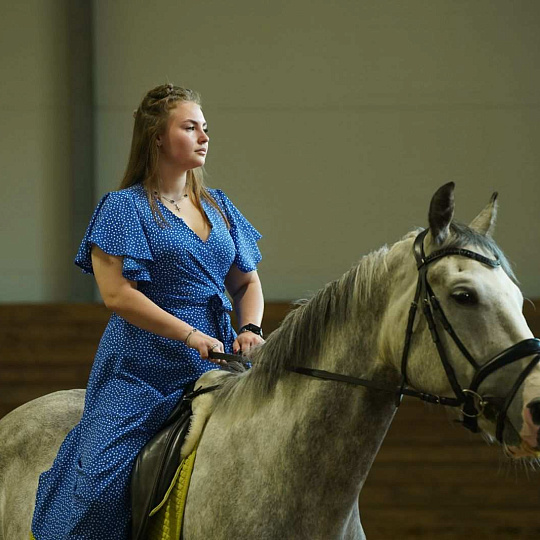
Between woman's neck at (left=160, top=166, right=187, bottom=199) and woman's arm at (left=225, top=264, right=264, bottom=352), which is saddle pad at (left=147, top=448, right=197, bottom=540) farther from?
woman's neck at (left=160, top=166, right=187, bottom=199)

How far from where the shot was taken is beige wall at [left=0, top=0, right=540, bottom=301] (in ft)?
13.3

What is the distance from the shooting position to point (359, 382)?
5.07ft

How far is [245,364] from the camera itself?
1.87 metres

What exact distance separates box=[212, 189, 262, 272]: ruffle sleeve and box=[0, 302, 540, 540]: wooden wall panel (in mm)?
1722

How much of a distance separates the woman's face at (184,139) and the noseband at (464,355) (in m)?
0.61

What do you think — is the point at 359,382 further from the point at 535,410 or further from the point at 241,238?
the point at 241,238

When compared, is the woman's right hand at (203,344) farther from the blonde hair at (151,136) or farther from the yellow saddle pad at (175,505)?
the blonde hair at (151,136)

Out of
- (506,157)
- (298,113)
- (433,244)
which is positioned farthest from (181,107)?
(506,157)

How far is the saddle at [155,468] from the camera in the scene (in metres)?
1.71

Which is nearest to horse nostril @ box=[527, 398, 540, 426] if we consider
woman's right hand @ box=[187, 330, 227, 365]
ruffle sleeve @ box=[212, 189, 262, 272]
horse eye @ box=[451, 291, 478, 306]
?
horse eye @ box=[451, 291, 478, 306]

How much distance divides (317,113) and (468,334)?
2.80 metres

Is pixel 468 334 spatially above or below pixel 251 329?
above

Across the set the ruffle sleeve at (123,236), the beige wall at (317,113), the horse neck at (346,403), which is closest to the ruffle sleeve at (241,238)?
the ruffle sleeve at (123,236)

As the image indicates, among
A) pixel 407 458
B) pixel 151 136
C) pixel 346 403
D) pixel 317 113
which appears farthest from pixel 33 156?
pixel 346 403
